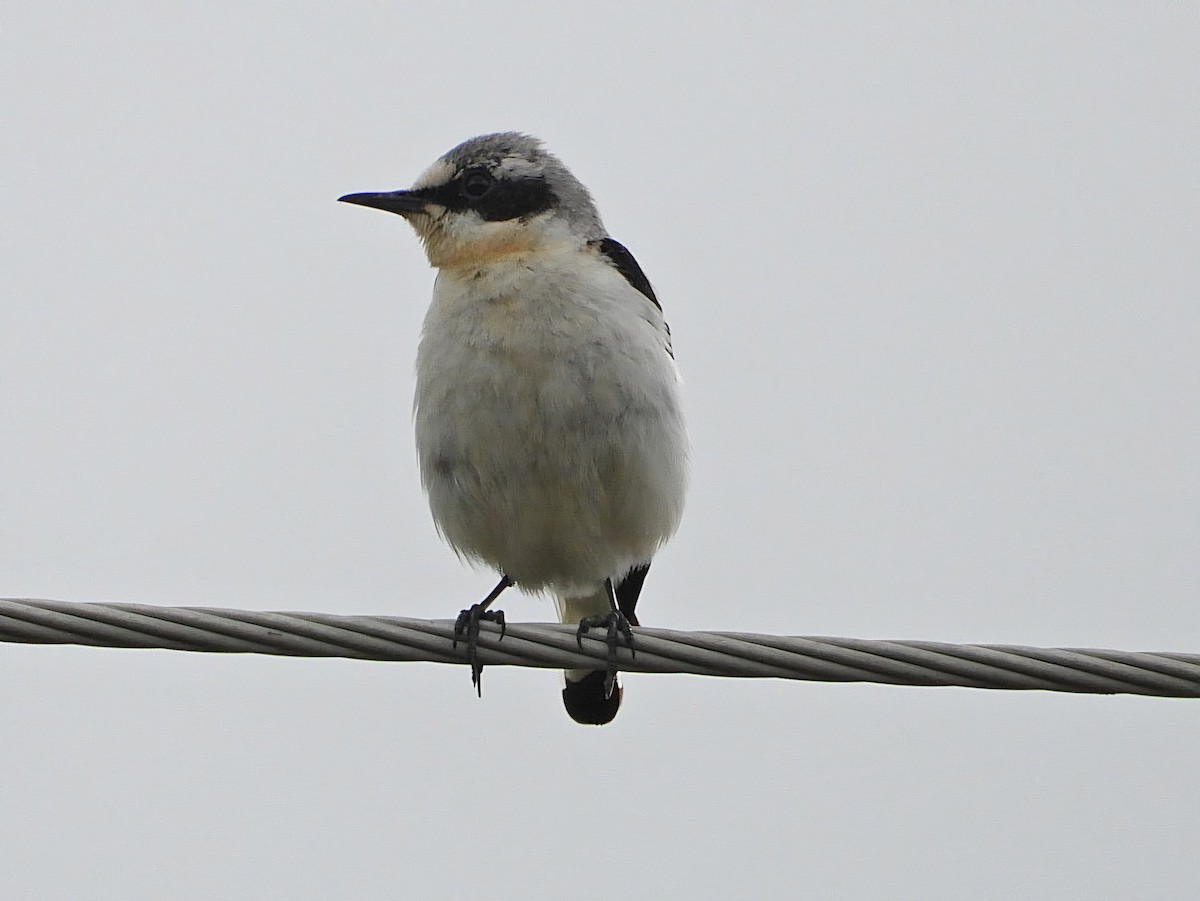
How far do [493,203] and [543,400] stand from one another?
1406 millimetres

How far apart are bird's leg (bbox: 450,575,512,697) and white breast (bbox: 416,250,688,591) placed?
0.84ft

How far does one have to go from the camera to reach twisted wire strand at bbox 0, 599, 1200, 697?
392cm

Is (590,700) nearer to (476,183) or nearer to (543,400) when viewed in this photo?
(543,400)

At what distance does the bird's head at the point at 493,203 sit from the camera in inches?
269

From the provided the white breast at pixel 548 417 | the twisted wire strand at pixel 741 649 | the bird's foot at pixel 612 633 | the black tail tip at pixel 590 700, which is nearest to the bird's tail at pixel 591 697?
the black tail tip at pixel 590 700

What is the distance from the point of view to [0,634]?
3.92m

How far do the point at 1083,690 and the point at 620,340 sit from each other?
107 inches

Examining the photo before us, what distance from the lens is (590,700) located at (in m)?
7.25

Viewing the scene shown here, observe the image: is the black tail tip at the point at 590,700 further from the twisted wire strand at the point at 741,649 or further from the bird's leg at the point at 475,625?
the twisted wire strand at the point at 741,649

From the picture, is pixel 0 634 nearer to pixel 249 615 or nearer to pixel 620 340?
pixel 249 615

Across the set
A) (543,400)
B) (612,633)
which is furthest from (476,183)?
(612,633)

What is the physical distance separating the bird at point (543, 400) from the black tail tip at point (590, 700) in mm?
121

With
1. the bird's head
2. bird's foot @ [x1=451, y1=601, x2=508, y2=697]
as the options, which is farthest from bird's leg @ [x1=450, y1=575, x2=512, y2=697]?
the bird's head

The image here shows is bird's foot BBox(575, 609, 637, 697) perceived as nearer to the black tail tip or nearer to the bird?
the bird
